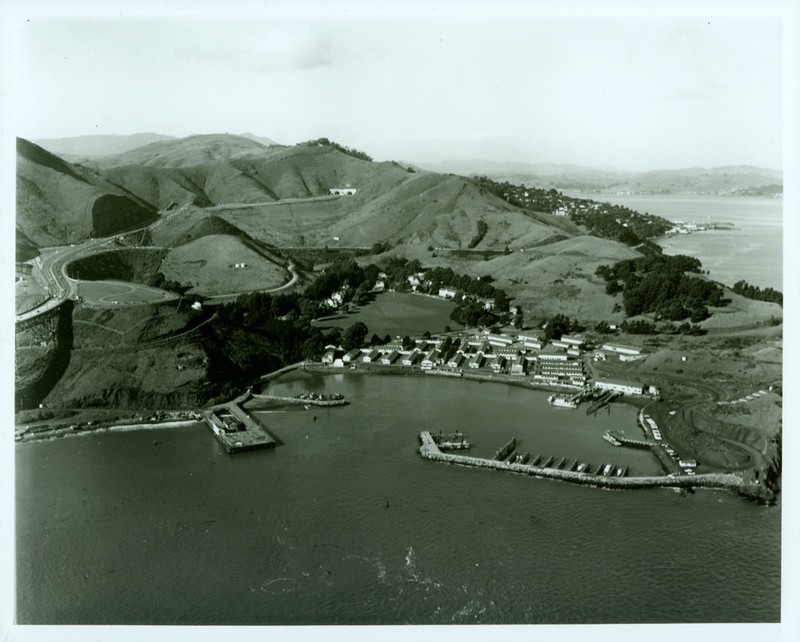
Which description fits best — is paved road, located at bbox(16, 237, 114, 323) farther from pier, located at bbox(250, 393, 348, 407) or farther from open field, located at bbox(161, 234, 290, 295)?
pier, located at bbox(250, 393, 348, 407)

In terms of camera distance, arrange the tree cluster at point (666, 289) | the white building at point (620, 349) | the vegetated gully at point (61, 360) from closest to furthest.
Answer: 1. the vegetated gully at point (61, 360)
2. the white building at point (620, 349)
3. the tree cluster at point (666, 289)

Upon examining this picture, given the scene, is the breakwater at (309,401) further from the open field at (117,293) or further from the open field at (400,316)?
the open field at (400,316)

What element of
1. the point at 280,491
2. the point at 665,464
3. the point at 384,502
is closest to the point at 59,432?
the point at 280,491

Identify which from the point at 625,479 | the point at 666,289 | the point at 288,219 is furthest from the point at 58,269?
the point at 288,219

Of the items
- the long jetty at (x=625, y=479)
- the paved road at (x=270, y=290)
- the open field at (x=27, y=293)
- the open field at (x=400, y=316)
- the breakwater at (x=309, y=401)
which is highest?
the open field at (x=27, y=293)

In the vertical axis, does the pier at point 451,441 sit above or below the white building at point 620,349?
below

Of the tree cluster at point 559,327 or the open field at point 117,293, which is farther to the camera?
the tree cluster at point 559,327

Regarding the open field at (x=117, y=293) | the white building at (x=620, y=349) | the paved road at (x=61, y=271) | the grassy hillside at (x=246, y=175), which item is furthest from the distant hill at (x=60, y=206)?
the white building at (x=620, y=349)

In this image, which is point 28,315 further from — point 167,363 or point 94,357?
point 167,363
